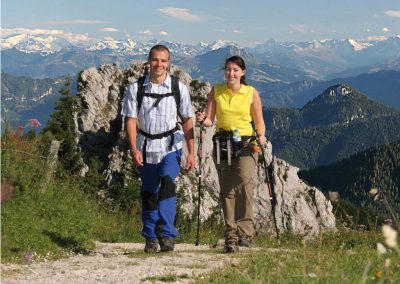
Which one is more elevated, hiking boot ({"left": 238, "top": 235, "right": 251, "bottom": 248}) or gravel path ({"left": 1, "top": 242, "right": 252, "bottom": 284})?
hiking boot ({"left": 238, "top": 235, "right": 251, "bottom": 248})

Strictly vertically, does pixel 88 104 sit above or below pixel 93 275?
above

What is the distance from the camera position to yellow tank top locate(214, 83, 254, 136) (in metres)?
7.86

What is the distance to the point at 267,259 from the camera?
5375 millimetres

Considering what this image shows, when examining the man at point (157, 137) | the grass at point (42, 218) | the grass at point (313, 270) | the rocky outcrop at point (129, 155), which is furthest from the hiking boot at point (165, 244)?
the rocky outcrop at point (129, 155)

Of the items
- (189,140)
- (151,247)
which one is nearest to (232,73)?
(189,140)

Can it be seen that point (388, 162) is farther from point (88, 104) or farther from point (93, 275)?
point (88, 104)

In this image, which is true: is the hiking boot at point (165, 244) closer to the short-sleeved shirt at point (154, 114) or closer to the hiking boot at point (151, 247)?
the hiking boot at point (151, 247)

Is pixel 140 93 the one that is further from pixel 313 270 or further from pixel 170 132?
pixel 313 270

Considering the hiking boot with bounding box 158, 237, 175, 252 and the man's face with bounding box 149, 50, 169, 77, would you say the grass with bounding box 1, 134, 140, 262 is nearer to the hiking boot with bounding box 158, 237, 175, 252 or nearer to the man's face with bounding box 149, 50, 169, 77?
the hiking boot with bounding box 158, 237, 175, 252

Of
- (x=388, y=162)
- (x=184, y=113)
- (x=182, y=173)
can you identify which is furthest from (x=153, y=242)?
(x=182, y=173)

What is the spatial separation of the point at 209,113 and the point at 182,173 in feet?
46.0

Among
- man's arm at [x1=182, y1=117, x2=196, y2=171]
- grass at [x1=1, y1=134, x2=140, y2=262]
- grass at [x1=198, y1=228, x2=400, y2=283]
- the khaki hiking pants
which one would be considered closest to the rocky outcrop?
grass at [x1=1, y1=134, x2=140, y2=262]

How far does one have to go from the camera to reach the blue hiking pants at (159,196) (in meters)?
7.82

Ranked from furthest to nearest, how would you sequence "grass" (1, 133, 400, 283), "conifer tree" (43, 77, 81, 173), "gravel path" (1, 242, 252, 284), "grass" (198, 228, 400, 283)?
1. "conifer tree" (43, 77, 81, 173)
2. "gravel path" (1, 242, 252, 284)
3. "grass" (1, 133, 400, 283)
4. "grass" (198, 228, 400, 283)
